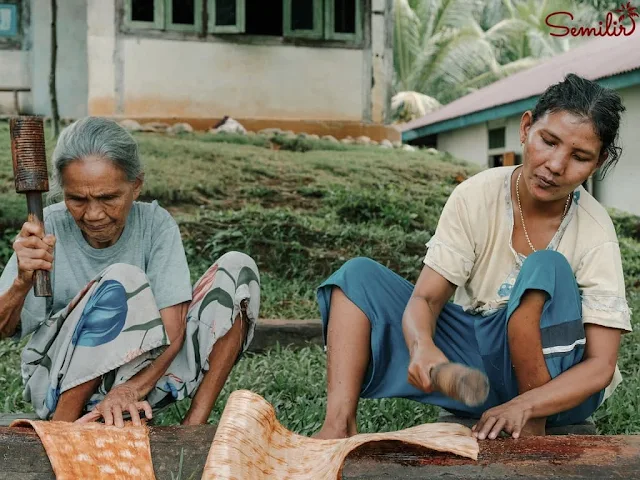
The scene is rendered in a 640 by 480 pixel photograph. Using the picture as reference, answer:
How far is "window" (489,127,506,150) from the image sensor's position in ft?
40.1

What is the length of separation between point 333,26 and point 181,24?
2.02 meters

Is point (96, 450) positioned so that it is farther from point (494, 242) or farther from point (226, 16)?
point (226, 16)

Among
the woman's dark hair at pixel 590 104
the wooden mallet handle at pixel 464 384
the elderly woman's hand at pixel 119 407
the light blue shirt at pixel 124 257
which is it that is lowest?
the elderly woman's hand at pixel 119 407

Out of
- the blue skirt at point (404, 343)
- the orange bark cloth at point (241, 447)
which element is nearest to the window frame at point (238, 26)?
the blue skirt at point (404, 343)

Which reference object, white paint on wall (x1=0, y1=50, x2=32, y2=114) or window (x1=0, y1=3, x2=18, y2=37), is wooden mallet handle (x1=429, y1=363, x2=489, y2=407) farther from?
window (x1=0, y1=3, x2=18, y2=37)

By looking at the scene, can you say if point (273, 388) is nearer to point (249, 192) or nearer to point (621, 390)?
point (621, 390)

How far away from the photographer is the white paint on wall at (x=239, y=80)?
990 cm

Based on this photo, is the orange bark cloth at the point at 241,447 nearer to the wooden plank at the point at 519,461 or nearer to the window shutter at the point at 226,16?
the wooden plank at the point at 519,461

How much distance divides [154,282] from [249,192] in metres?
4.83

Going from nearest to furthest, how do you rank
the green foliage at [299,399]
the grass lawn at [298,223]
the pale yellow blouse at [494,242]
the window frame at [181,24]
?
1. the pale yellow blouse at [494,242]
2. the green foliage at [299,399]
3. the grass lawn at [298,223]
4. the window frame at [181,24]

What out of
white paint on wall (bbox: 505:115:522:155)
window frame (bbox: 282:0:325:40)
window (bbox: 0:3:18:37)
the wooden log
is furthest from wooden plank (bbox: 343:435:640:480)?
white paint on wall (bbox: 505:115:522:155)

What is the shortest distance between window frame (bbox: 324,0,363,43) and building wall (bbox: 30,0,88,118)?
3364 millimetres

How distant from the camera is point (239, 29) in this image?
9945mm

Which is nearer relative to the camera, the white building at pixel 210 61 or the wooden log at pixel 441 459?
the wooden log at pixel 441 459
